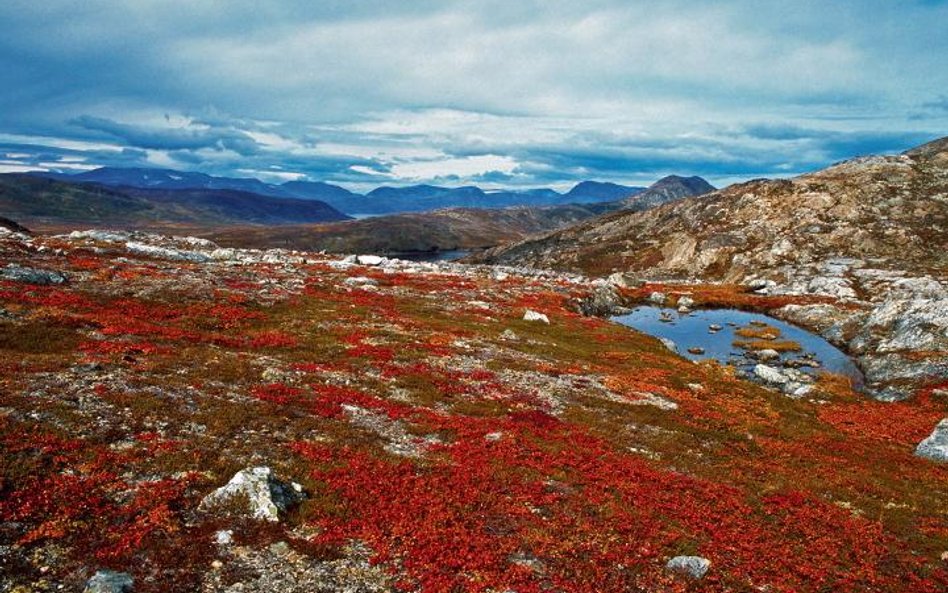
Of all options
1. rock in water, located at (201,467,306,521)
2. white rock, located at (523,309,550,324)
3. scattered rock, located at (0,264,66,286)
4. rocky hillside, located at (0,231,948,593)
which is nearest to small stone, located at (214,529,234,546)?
rocky hillside, located at (0,231,948,593)

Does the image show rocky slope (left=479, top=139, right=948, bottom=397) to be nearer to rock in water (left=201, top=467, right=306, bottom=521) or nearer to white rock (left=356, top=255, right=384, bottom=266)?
rock in water (left=201, top=467, right=306, bottom=521)

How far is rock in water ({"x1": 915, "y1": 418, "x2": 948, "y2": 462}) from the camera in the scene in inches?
1459

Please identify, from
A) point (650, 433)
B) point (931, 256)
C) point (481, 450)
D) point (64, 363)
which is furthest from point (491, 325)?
point (931, 256)

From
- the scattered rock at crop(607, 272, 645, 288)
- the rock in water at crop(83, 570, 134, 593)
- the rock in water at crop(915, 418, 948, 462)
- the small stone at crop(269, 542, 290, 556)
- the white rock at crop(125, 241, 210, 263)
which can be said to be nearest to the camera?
the rock in water at crop(83, 570, 134, 593)

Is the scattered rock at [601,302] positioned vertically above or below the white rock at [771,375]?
above

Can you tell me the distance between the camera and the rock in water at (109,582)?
14.8 m

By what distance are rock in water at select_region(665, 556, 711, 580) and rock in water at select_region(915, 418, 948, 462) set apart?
28089mm

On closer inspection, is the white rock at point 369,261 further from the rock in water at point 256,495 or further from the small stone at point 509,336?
the rock in water at point 256,495

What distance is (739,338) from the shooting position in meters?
89.2

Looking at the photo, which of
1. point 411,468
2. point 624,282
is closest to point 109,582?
point 411,468

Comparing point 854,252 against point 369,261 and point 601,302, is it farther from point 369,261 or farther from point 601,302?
point 369,261

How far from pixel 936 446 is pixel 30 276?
78641 millimetres

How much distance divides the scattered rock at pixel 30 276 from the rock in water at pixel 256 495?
48408 mm

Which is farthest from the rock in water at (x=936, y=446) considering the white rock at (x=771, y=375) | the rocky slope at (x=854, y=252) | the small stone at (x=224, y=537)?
the small stone at (x=224, y=537)
